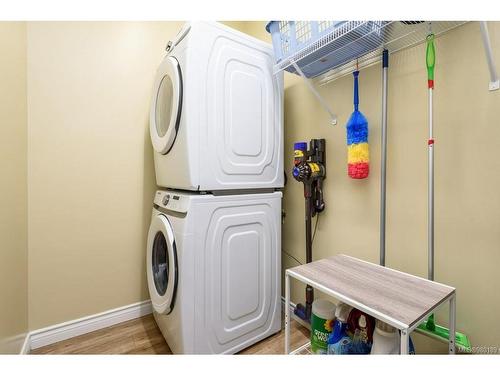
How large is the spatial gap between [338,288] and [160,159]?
50.1 inches

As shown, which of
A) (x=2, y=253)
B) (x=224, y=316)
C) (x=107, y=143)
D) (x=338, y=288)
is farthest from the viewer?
(x=107, y=143)

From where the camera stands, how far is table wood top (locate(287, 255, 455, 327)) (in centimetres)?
77

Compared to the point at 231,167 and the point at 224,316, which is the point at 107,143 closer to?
the point at 231,167

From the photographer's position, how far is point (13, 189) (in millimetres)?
1270

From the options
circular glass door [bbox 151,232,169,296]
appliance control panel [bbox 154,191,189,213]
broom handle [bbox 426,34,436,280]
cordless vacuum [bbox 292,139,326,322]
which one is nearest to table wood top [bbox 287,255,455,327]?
broom handle [bbox 426,34,436,280]

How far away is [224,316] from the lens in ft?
4.50

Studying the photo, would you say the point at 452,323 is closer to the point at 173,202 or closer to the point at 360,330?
the point at 360,330

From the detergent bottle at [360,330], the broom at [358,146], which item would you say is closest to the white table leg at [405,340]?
the detergent bottle at [360,330]

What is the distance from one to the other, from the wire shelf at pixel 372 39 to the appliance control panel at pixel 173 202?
0.95 metres

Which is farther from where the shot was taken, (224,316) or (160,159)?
(160,159)

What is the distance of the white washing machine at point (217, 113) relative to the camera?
1.27m

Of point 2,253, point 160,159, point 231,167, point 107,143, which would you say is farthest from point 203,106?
point 2,253

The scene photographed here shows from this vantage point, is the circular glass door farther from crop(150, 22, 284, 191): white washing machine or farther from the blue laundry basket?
the blue laundry basket

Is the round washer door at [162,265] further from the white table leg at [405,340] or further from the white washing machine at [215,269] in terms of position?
the white table leg at [405,340]
